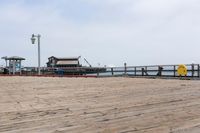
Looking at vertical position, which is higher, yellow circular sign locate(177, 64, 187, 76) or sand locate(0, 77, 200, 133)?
yellow circular sign locate(177, 64, 187, 76)

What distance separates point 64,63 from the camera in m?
72.8

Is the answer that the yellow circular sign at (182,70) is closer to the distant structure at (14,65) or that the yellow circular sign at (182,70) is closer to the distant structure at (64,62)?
the distant structure at (14,65)

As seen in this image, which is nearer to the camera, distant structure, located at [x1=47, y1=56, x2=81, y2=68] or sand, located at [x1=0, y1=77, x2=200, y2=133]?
sand, located at [x1=0, y1=77, x2=200, y2=133]

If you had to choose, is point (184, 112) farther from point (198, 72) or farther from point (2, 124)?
point (198, 72)

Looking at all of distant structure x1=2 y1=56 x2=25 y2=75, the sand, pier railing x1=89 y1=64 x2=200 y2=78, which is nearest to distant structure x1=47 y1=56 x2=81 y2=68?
distant structure x1=2 y1=56 x2=25 y2=75

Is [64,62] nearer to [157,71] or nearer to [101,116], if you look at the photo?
[157,71]

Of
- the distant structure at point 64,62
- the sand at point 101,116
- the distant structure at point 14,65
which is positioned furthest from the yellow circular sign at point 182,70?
the distant structure at point 64,62

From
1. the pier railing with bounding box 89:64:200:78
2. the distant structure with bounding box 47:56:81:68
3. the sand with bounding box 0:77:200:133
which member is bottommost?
the sand with bounding box 0:77:200:133

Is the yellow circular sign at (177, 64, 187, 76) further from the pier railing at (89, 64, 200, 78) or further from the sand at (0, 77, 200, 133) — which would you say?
the sand at (0, 77, 200, 133)

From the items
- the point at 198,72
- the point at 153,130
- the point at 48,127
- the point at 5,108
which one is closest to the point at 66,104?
the point at 5,108

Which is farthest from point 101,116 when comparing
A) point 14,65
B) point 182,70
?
point 14,65

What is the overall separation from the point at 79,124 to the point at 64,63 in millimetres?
66973

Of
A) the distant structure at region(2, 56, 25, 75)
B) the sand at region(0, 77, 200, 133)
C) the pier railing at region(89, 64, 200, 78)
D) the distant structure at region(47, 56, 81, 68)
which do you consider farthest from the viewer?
the distant structure at region(47, 56, 81, 68)

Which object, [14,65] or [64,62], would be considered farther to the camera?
[64,62]
